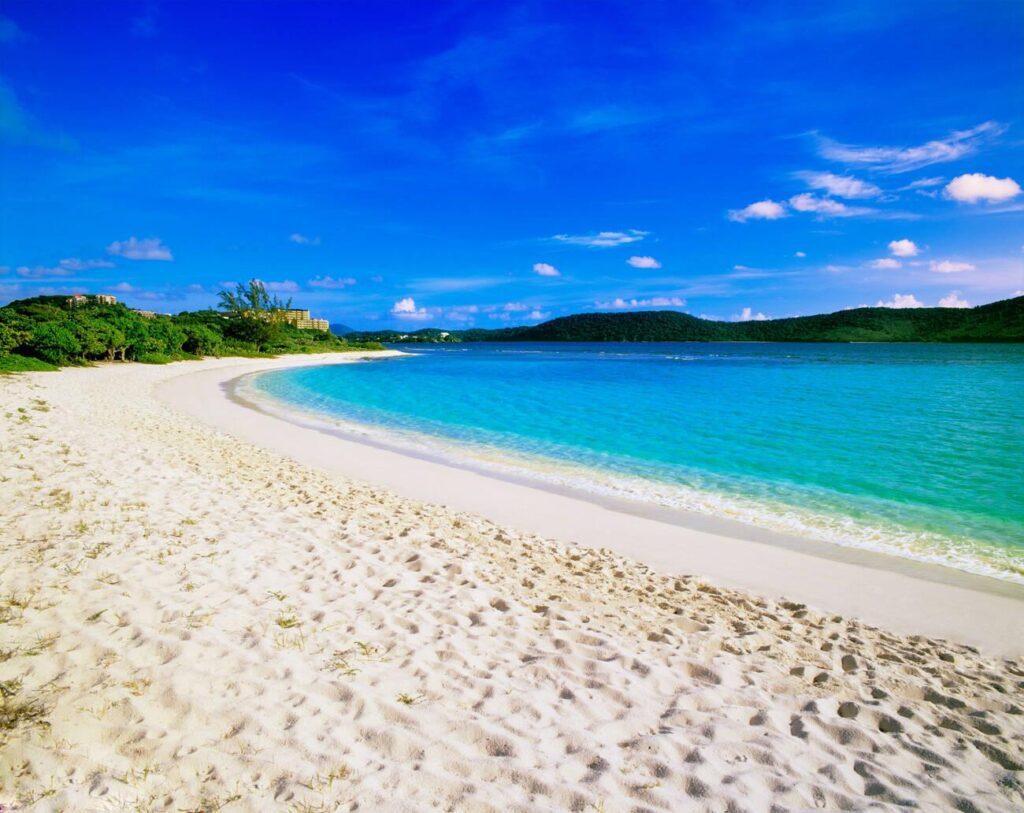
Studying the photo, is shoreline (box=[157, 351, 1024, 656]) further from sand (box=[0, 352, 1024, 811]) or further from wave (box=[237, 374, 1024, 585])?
wave (box=[237, 374, 1024, 585])

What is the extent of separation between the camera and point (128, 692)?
4.01 m

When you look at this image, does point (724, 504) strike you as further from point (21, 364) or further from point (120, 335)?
point (120, 335)

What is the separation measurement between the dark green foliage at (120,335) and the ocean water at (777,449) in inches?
Answer: 503

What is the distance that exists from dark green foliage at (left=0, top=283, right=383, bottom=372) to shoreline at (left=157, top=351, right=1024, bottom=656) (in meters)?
31.0

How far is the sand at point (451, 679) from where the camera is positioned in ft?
10.9

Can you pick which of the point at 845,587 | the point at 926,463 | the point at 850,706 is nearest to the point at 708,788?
the point at 850,706

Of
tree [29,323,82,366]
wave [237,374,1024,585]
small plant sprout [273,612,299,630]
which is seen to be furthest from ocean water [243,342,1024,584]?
tree [29,323,82,366]

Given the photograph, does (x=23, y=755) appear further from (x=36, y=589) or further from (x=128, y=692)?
(x=36, y=589)

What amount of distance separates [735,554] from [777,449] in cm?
1010

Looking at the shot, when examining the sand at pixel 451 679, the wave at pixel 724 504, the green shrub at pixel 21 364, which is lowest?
the wave at pixel 724 504

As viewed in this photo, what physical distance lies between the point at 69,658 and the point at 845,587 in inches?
330

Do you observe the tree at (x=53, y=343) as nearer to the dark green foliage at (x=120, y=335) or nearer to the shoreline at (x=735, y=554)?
the dark green foliage at (x=120, y=335)

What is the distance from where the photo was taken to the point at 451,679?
4441 mm

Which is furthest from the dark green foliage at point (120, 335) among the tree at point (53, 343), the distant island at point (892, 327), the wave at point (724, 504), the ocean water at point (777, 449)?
the distant island at point (892, 327)
